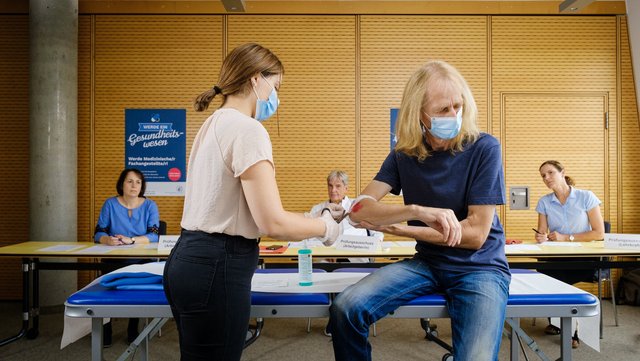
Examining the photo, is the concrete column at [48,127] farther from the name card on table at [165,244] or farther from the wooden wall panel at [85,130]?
the name card on table at [165,244]

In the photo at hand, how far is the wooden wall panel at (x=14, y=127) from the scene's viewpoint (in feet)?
17.5

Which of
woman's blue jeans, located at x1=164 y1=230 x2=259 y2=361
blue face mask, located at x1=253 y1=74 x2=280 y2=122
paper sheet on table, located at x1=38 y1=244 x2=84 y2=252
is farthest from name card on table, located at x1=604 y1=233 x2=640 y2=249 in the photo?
paper sheet on table, located at x1=38 y1=244 x2=84 y2=252

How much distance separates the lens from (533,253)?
3.42 metres

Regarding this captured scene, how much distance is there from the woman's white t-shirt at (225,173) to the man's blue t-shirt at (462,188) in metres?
0.76

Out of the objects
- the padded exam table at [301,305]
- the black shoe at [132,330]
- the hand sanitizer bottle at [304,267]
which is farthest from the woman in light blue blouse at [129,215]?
the hand sanitizer bottle at [304,267]

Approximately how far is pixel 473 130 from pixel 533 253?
2.05 metres

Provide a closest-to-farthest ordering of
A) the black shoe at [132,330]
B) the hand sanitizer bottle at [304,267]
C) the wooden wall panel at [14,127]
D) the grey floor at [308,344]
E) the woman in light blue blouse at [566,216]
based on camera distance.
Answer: the hand sanitizer bottle at [304,267] < the grey floor at [308,344] < the black shoe at [132,330] < the woman in light blue blouse at [566,216] < the wooden wall panel at [14,127]

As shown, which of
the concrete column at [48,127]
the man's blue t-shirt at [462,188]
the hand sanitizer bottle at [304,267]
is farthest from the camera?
the concrete column at [48,127]

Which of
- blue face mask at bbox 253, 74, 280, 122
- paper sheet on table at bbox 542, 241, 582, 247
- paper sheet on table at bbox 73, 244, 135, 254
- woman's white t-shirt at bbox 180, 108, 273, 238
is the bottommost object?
paper sheet on table at bbox 542, 241, 582, 247

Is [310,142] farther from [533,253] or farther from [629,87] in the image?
[629,87]

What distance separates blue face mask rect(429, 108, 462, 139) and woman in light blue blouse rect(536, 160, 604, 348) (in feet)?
9.02

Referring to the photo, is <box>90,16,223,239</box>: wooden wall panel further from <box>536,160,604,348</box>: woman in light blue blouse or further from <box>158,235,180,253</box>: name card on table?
<box>536,160,604,348</box>: woman in light blue blouse

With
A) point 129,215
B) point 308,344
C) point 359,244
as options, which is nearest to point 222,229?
point 359,244

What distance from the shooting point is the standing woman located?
130 centimetres
